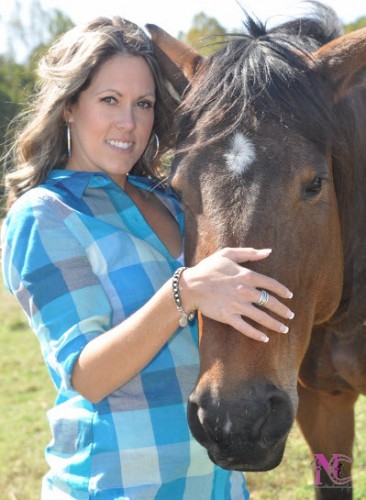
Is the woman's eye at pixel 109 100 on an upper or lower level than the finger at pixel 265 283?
upper

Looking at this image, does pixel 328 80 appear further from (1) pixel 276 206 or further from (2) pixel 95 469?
(2) pixel 95 469

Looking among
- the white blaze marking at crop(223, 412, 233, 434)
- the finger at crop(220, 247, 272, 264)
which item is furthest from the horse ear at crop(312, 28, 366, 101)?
the white blaze marking at crop(223, 412, 233, 434)

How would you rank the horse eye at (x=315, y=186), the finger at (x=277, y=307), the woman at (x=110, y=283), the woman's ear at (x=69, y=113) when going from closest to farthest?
the finger at (x=277, y=307) < the woman at (x=110, y=283) < the horse eye at (x=315, y=186) < the woman's ear at (x=69, y=113)

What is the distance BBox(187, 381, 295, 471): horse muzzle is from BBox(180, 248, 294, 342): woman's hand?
0.18 metres

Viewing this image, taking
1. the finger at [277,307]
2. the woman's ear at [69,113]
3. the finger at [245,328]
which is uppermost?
the woman's ear at [69,113]

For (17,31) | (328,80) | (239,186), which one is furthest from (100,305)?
(17,31)

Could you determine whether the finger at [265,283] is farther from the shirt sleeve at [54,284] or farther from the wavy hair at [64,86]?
the wavy hair at [64,86]

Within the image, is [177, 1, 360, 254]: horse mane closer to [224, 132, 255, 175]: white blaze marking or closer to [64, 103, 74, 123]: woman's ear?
[224, 132, 255, 175]: white blaze marking

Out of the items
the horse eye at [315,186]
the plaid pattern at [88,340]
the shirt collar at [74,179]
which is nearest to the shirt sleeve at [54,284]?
the plaid pattern at [88,340]

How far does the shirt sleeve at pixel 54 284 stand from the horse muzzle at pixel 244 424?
0.51 meters

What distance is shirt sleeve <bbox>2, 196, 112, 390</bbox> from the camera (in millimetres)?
2424

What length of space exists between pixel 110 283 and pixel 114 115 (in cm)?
69

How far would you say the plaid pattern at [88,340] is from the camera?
2465 mm

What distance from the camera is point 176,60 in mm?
3021
